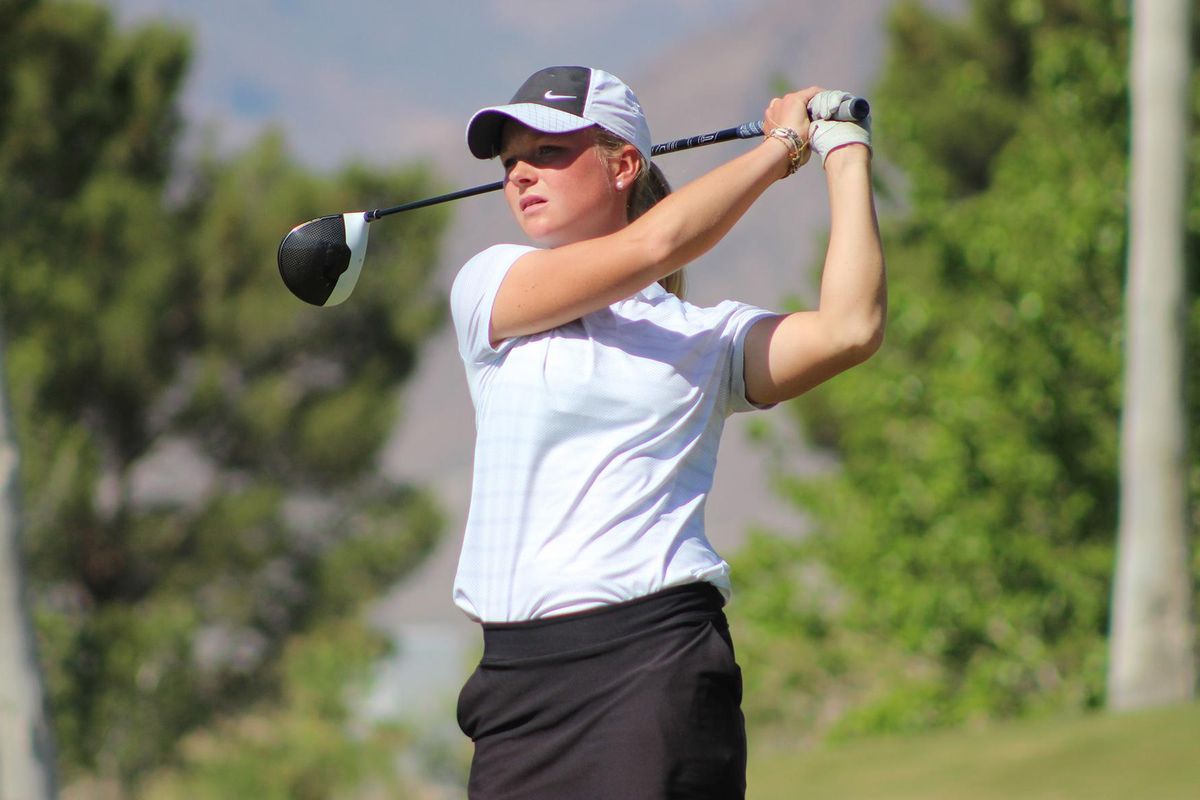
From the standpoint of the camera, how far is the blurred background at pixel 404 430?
1080 centimetres

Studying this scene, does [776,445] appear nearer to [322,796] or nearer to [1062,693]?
[1062,693]

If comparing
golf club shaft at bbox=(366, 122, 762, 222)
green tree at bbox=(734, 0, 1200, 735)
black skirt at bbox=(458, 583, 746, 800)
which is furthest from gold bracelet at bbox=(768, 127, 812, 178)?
green tree at bbox=(734, 0, 1200, 735)

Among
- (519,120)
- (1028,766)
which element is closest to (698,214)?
(519,120)

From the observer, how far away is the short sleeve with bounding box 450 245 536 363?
7.06 ft

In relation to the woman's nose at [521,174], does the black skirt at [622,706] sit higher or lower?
lower

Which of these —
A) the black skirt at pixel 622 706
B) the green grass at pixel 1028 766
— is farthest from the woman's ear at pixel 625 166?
the green grass at pixel 1028 766

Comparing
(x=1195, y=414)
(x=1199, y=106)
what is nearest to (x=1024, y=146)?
(x=1199, y=106)

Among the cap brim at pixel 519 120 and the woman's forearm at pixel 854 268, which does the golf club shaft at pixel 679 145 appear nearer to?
the cap brim at pixel 519 120

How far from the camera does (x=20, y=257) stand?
1728cm

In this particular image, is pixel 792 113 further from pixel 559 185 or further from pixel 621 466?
pixel 621 466

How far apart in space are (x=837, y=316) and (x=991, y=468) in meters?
9.23

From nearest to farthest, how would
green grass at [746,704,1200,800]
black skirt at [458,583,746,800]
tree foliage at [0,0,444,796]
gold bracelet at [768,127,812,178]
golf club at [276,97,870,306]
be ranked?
black skirt at [458,583,746,800] → gold bracelet at [768,127,812,178] → golf club at [276,97,870,306] → green grass at [746,704,1200,800] → tree foliage at [0,0,444,796]

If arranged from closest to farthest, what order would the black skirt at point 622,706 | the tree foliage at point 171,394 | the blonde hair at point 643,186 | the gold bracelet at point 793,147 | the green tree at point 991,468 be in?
the black skirt at point 622,706 < the gold bracelet at point 793,147 < the blonde hair at point 643,186 < the green tree at point 991,468 < the tree foliage at point 171,394

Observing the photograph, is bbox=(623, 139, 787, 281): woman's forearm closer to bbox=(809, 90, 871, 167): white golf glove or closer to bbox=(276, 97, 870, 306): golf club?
bbox=(809, 90, 871, 167): white golf glove
